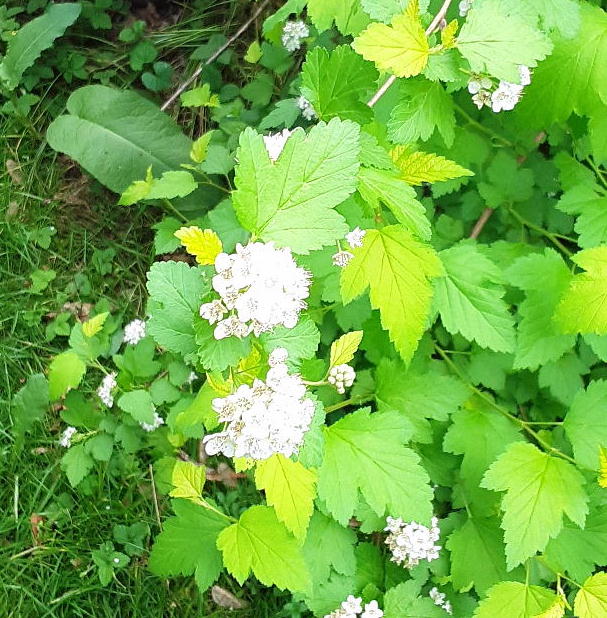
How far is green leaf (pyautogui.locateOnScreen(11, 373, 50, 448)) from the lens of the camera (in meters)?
2.65

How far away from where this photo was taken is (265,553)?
1.58 meters

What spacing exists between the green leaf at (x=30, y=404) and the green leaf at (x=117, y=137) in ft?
2.82

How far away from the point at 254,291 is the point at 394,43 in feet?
1.79

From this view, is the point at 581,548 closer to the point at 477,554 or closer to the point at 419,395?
the point at 477,554

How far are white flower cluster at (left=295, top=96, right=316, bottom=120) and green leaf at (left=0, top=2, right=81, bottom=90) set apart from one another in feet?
3.98

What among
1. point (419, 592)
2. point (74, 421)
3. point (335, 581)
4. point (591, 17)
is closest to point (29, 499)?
point (74, 421)

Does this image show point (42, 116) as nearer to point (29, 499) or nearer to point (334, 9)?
point (29, 499)

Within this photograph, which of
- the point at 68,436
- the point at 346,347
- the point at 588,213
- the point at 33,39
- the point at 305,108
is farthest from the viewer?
the point at 33,39

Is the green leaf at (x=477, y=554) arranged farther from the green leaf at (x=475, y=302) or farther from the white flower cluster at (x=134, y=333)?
the white flower cluster at (x=134, y=333)

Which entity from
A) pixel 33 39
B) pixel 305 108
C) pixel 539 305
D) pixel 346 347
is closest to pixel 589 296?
pixel 539 305

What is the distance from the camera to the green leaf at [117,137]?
2.68 m

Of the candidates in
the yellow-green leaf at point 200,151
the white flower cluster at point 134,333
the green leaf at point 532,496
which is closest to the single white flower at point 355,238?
the green leaf at point 532,496

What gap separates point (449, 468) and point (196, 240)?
1325 millimetres

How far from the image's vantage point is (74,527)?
259 cm
